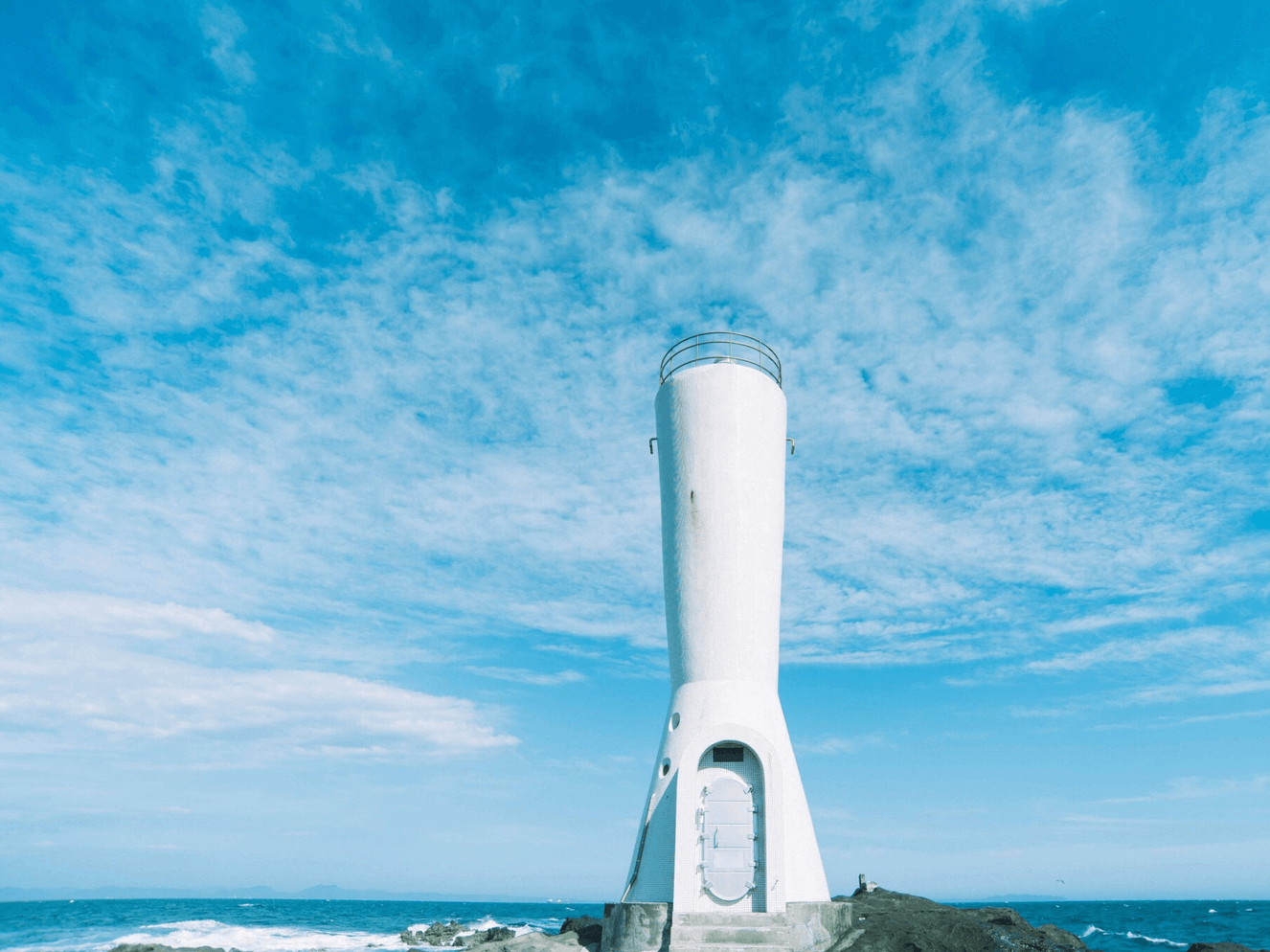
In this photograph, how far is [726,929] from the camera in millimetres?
11836

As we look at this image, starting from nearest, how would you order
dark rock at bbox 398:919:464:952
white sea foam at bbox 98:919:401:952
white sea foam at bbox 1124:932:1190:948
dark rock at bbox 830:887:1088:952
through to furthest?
dark rock at bbox 830:887:1088:952
white sea foam at bbox 98:919:401:952
dark rock at bbox 398:919:464:952
white sea foam at bbox 1124:932:1190:948

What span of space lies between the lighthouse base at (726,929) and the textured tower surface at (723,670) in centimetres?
23

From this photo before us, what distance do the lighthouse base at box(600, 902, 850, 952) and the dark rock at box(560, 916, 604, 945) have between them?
2079 millimetres

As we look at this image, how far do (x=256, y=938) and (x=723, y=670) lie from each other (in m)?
38.8

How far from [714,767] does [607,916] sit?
8.80ft

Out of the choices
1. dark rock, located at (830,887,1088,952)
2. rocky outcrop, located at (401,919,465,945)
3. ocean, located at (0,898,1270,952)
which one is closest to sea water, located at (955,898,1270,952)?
ocean, located at (0,898,1270,952)

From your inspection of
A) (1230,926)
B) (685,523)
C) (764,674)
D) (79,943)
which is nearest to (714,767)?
(764,674)

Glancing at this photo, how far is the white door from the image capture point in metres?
12.5

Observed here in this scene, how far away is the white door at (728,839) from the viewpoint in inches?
492

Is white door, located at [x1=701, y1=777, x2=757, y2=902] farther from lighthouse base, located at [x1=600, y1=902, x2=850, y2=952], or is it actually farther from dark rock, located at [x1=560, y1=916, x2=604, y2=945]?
dark rock, located at [x1=560, y1=916, x2=604, y2=945]

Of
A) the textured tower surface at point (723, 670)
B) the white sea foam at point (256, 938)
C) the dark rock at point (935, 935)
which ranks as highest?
the textured tower surface at point (723, 670)

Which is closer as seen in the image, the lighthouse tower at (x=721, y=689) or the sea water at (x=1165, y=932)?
the lighthouse tower at (x=721, y=689)

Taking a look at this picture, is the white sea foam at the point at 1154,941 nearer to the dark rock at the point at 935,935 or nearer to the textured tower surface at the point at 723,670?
the dark rock at the point at 935,935

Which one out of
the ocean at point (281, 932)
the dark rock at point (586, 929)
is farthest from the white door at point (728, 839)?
the ocean at point (281, 932)
